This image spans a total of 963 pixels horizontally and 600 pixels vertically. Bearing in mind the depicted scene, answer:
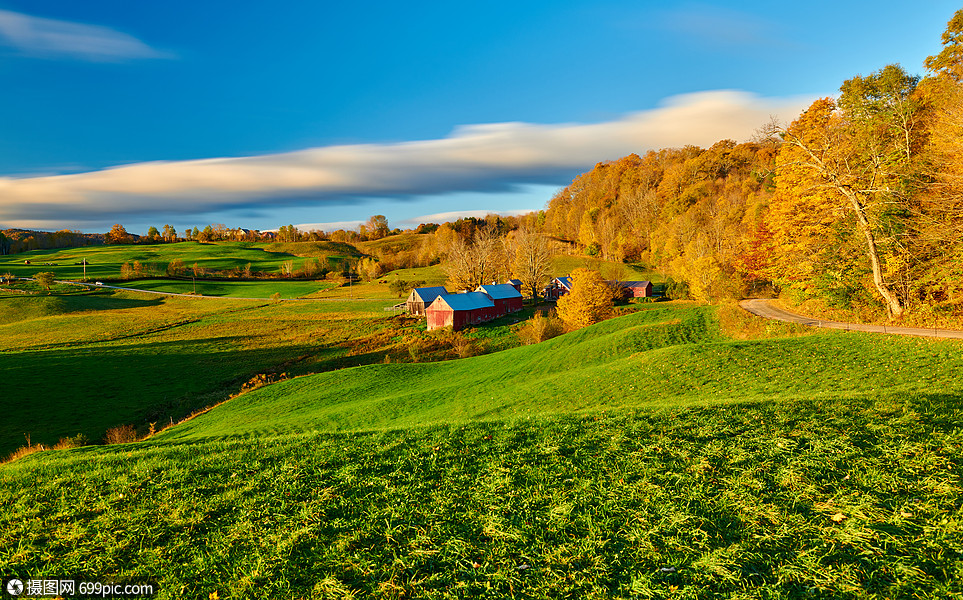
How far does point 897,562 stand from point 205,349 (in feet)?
209

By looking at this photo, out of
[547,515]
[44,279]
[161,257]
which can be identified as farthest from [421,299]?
[161,257]

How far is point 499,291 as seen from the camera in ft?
251

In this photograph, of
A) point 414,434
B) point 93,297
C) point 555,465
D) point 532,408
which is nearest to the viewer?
point 555,465

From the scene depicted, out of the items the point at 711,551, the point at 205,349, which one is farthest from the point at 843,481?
the point at 205,349

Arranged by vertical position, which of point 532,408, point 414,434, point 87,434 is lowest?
point 87,434

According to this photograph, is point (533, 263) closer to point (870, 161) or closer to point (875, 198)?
point (870, 161)

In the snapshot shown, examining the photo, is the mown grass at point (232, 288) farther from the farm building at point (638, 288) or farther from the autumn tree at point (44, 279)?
the farm building at point (638, 288)

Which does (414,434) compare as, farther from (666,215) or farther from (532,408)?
(666,215)

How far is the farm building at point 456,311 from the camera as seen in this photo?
2571 inches

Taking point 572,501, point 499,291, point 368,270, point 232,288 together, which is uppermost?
point 368,270

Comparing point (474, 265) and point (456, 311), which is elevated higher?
point (474, 265)

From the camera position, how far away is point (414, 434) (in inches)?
487

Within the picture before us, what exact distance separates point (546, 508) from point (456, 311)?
192 ft

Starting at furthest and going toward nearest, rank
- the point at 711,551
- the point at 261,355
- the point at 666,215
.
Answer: the point at 666,215, the point at 261,355, the point at 711,551
